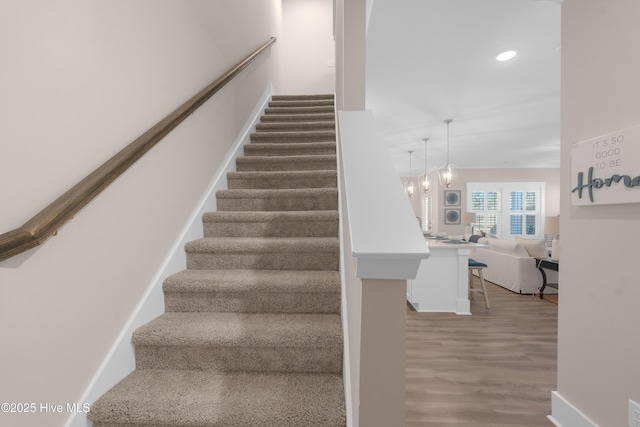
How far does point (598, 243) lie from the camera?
60.4 inches

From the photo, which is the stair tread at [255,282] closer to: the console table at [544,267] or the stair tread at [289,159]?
the stair tread at [289,159]

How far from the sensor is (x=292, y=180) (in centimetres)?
258

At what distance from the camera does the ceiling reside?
2.40 m

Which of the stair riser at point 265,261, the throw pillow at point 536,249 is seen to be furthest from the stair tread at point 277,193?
the throw pillow at point 536,249

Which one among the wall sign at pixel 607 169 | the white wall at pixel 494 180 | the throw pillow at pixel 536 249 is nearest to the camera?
the wall sign at pixel 607 169

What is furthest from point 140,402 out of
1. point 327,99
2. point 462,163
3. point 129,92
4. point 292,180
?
point 462,163

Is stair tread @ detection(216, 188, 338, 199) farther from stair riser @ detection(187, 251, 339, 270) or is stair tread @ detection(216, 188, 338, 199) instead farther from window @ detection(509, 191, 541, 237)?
window @ detection(509, 191, 541, 237)

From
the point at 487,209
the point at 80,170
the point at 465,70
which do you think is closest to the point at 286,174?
the point at 80,170

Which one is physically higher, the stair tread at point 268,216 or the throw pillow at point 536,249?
the stair tread at point 268,216

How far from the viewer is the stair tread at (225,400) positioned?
1107 millimetres

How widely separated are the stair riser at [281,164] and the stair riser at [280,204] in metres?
0.55

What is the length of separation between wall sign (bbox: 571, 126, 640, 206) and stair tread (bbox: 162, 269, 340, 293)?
1.37 meters

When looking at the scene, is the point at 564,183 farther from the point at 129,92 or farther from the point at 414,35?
A: the point at 129,92

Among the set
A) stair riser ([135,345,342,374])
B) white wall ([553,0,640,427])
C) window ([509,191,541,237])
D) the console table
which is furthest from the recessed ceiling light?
window ([509,191,541,237])
